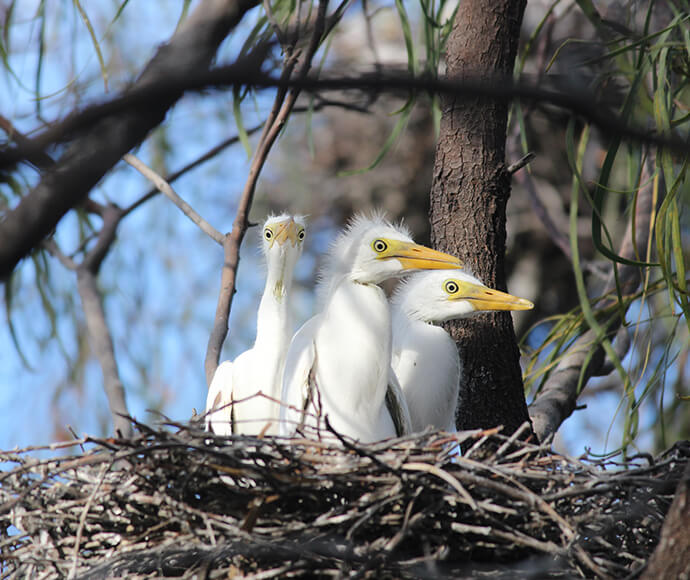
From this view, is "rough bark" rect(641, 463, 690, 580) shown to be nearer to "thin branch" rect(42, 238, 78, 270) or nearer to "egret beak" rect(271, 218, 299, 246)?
"egret beak" rect(271, 218, 299, 246)

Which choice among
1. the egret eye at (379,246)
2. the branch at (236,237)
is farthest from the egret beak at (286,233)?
the egret eye at (379,246)

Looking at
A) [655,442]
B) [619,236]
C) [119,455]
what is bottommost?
[119,455]

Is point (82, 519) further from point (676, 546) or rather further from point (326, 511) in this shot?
point (676, 546)

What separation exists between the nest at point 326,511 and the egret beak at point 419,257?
2.20 ft

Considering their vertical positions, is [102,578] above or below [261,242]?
below

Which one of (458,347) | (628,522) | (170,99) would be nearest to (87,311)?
(458,347)

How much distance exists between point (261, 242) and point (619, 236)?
4047mm

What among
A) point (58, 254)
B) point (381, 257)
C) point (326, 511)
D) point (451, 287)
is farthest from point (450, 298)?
point (58, 254)

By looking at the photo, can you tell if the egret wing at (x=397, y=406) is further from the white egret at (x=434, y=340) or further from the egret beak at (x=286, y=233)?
the egret beak at (x=286, y=233)

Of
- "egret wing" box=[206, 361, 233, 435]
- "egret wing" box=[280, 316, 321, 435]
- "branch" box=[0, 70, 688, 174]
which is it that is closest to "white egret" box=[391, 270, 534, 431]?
"egret wing" box=[280, 316, 321, 435]

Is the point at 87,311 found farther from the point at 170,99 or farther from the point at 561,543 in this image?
the point at 170,99

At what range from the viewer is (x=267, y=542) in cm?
155

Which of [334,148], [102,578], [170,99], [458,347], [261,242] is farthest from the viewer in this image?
[334,148]

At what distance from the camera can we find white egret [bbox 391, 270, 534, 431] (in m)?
2.43
